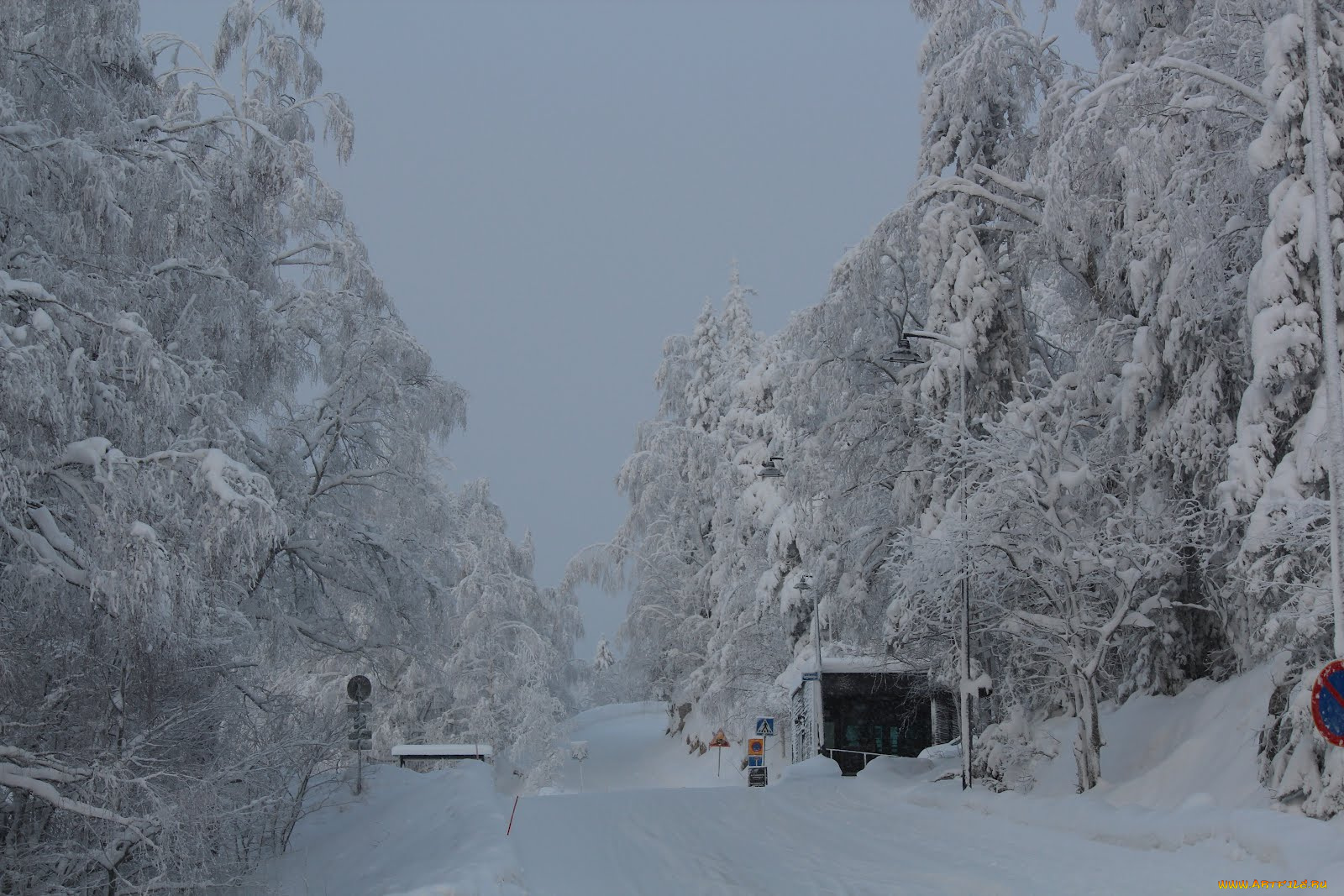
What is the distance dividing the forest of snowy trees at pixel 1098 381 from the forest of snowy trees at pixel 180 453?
359 inches

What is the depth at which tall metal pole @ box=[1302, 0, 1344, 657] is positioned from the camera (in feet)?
39.4

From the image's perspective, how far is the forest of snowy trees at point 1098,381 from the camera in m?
14.4

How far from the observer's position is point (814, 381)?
27.0 meters

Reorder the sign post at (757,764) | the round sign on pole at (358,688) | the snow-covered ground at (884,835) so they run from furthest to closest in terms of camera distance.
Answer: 1. the sign post at (757,764)
2. the round sign on pole at (358,688)
3. the snow-covered ground at (884,835)

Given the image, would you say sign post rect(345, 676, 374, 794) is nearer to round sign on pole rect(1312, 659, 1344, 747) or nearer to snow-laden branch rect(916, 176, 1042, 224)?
round sign on pole rect(1312, 659, 1344, 747)

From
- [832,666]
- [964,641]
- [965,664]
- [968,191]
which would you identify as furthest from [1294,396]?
[832,666]

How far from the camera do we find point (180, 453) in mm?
9711

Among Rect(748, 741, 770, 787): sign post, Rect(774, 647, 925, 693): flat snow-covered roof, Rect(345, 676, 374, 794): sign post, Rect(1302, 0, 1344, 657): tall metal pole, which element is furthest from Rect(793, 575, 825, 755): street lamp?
Rect(1302, 0, 1344, 657): tall metal pole

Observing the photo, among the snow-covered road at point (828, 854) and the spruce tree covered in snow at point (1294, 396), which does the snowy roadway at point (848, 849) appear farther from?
the spruce tree covered in snow at point (1294, 396)

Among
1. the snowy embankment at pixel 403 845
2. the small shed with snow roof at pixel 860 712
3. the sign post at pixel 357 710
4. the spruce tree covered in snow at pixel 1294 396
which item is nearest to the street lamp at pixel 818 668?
the small shed with snow roof at pixel 860 712

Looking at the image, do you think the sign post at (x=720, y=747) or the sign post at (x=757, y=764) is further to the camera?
the sign post at (x=720, y=747)

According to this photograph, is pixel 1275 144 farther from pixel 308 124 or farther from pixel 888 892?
pixel 308 124

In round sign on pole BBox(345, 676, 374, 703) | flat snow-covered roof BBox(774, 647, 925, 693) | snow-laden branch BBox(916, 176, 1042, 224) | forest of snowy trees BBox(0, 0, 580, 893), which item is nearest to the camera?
forest of snowy trees BBox(0, 0, 580, 893)

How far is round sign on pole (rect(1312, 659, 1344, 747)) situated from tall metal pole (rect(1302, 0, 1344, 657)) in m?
2.51
